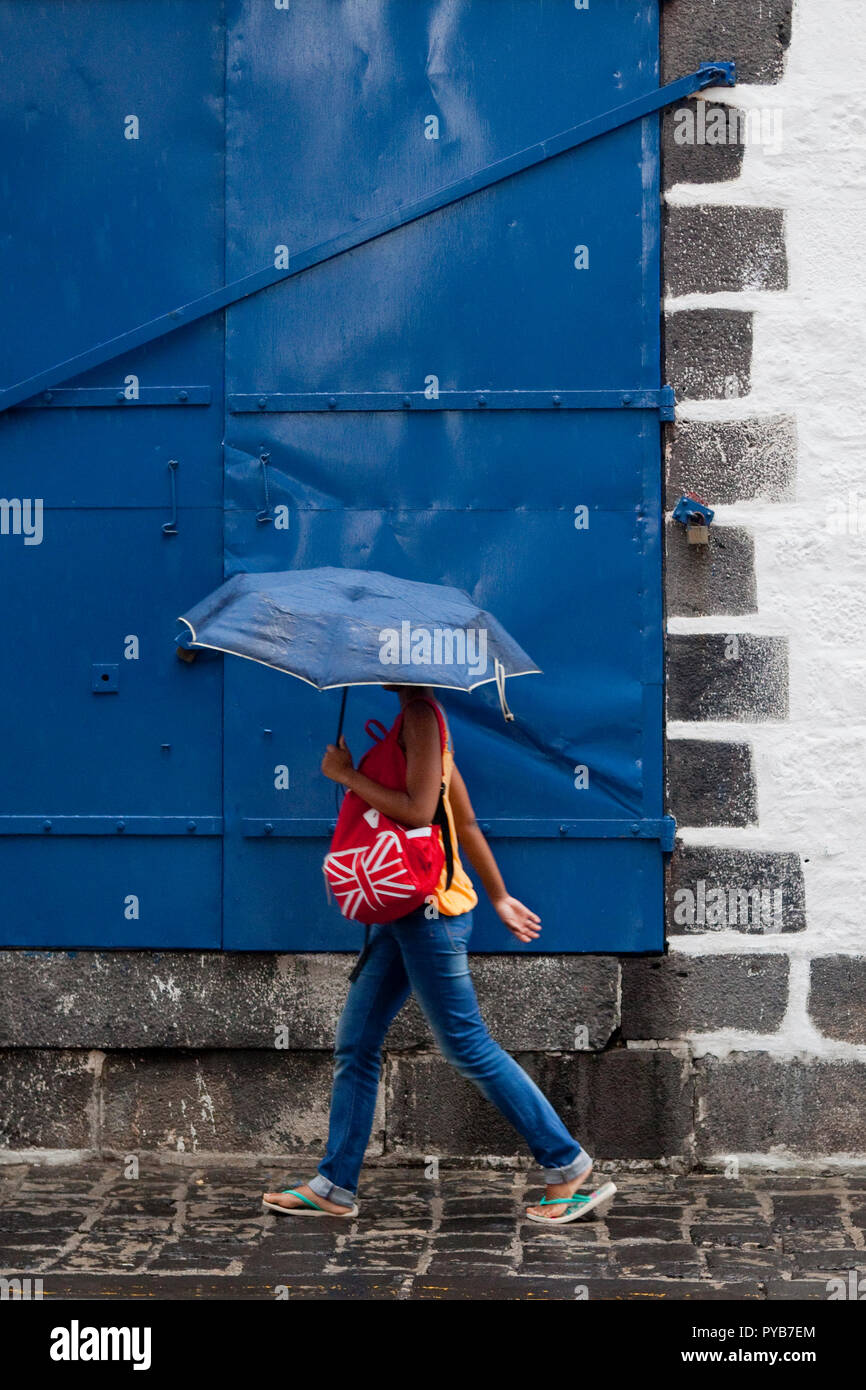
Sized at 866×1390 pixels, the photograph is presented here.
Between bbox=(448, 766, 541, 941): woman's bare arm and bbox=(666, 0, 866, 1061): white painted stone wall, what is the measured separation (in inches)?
29.4

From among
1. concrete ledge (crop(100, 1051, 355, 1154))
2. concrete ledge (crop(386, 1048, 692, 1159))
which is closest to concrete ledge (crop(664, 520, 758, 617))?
concrete ledge (crop(386, 1048, 692, 1159))

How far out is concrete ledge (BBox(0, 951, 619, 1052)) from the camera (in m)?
4.91

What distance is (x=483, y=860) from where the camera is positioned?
441cm

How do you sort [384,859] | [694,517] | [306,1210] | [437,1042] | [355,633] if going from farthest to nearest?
[694,517] < [306,1210] < [437,1042] < [384,859] < [355,633]

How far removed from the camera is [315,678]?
3.94 meters

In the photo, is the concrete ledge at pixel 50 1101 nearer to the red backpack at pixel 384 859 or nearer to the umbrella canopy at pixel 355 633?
the red backpack at pixel 384 859

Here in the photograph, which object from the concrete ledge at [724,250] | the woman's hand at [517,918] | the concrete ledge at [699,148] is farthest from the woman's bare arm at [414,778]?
the concrete ledge at [699,148]

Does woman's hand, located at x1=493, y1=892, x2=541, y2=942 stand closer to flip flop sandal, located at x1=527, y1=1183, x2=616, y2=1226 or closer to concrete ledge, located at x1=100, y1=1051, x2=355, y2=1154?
flip flop sandal, located at x1=527, y1=1183, x2=616, y2=1226

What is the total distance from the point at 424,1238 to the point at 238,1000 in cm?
102

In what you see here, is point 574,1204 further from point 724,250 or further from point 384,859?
point 724,250

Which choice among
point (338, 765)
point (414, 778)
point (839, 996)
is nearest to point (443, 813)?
point (414, 778)

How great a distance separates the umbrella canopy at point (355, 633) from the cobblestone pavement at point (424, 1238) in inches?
58.7

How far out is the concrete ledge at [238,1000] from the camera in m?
4.91

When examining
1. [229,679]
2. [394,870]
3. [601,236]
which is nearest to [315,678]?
[394,870]
